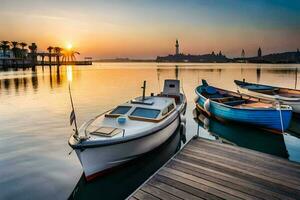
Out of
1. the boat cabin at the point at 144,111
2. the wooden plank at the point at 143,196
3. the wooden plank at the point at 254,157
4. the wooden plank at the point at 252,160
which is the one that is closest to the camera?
the wooden plank at the point at 143,196

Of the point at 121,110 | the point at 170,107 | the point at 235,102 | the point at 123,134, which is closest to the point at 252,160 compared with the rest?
the point at 123,134

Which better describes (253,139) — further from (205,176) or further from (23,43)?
(23,43)

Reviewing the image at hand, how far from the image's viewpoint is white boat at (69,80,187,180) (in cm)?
835

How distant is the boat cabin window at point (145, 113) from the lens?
1145 centimetres

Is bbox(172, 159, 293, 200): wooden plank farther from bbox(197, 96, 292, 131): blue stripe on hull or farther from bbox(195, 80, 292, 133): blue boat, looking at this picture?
bbox(197, 96, 292, 131): blue stripe on hull

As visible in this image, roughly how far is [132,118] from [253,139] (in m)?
8.39

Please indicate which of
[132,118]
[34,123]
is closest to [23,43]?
[34,123]

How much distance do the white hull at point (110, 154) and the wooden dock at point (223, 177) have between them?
7.40ft

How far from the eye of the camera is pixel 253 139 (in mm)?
14141

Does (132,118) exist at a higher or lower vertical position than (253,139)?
higher

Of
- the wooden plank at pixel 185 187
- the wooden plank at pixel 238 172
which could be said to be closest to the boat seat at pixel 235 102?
the wooden plank at pixel 238 172

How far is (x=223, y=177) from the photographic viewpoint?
6.48 metres

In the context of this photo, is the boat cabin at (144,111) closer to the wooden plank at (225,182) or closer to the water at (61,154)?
the water at (61,154)

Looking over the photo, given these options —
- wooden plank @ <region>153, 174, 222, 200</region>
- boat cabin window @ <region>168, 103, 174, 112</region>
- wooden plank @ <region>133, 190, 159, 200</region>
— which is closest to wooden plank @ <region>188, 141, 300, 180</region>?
wooden plank @ <region>153, 174, 222, 200</region>
